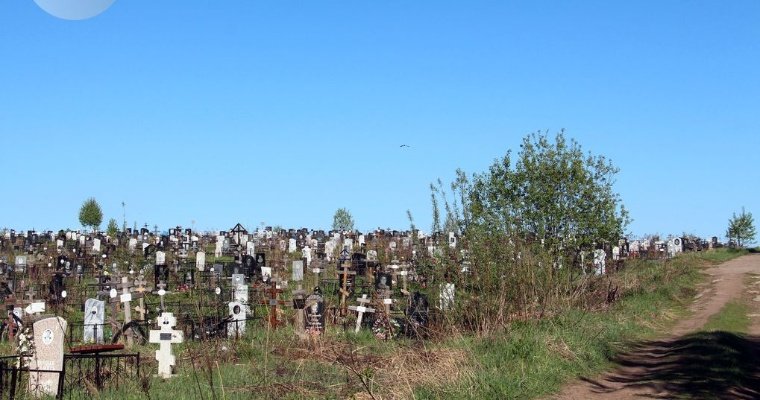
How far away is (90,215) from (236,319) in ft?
131

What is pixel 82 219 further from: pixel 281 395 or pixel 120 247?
pixel 281 395

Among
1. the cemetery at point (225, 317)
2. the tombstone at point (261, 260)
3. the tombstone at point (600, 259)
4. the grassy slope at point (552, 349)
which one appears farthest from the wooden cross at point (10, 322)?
the tombstone at point (600, 259)

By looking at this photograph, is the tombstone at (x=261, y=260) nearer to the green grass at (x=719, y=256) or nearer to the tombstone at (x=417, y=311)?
the tombstone at (x=417, y=311)

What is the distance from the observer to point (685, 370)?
39.7 feet

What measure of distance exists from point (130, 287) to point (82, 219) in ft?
Answer: 114

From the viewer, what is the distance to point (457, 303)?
1382cm

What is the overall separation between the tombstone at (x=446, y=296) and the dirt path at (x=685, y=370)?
2.71 m

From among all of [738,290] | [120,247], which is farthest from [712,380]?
[120,247]

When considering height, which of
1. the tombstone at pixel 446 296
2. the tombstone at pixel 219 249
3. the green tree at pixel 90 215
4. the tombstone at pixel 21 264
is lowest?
the tombstone at pixel 446 296

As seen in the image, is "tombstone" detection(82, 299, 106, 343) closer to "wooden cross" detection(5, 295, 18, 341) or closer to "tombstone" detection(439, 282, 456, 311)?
"wooden cross" detection(5, 295, 18, 341)

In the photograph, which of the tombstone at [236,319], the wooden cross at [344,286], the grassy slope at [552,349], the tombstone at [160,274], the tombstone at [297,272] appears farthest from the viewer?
the tombstone at [160,274]

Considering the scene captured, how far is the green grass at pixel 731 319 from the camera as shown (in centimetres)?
1705

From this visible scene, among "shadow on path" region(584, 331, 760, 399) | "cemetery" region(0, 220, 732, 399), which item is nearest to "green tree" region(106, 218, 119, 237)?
"cemetery" region(0, 220, 732, 399)

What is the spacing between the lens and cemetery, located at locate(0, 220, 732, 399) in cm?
1106
